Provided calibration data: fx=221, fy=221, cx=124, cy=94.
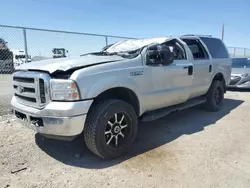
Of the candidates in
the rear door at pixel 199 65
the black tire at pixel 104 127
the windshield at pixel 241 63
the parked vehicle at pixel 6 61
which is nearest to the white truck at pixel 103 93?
the black tire at pixel 104 127

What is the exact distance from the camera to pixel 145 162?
318 centimetres

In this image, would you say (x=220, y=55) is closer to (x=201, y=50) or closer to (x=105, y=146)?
(x=201, y=50)

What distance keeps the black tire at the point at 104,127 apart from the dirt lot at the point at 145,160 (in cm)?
17

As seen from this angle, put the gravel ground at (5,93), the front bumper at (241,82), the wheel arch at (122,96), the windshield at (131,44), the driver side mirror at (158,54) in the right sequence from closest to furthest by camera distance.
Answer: the wheel arch at (122,96) → the driver side mirror at (158,54) → the windshield at (131,44) → the gravel ground at (5,93) → the front bumper at (241,82)

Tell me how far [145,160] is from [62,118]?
1.35 metres

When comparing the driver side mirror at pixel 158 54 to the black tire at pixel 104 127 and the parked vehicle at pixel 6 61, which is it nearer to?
the black tire at pixel 104 127

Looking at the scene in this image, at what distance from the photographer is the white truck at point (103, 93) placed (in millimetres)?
2873

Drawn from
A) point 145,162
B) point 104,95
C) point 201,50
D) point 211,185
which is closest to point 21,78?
point 104,95

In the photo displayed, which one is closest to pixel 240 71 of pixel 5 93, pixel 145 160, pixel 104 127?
pixel 145 160

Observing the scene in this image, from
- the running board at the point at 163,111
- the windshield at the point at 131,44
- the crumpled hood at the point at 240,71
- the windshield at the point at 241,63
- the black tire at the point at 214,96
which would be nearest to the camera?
the running board at the point at 163,111

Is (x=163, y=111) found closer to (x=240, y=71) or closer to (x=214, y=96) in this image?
(x=214, y=96)

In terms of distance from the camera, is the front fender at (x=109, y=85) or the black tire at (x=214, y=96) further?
the black tire at (x=214, y=96)

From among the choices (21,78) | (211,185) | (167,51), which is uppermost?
(167,51)

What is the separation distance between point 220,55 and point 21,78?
5.08 meters
